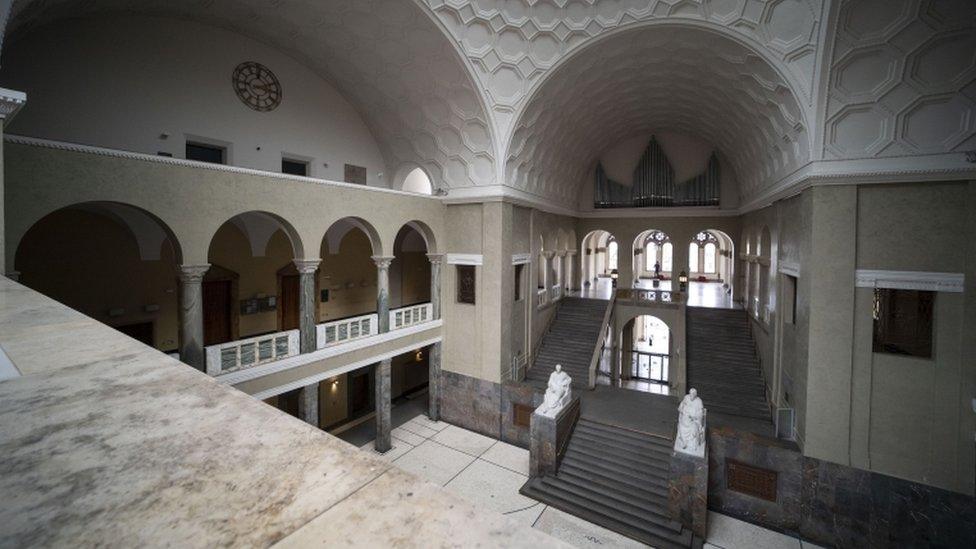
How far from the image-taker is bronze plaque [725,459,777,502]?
10.1 m

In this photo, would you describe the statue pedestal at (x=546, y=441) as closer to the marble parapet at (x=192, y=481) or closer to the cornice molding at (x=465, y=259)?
the cornice molding at (x=465, y=259)

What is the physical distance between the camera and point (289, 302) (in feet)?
48.4

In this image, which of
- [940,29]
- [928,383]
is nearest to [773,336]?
[928,383]

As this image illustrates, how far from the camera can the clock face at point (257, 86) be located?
12148mm

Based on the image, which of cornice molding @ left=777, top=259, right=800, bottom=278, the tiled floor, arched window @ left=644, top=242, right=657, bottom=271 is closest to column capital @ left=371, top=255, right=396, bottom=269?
the tiled floor

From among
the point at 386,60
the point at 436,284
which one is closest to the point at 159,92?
the point at 386,60

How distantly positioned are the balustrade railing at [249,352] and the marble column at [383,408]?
10.3 feet

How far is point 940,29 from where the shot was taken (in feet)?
25.4

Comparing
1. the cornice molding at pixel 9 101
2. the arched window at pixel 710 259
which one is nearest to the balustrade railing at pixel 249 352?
the cornice molding at pixel 9 101

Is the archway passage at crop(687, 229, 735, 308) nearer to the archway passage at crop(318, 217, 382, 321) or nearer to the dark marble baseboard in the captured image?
the dark marble baseboard

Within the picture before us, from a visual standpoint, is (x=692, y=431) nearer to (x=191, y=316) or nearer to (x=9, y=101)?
(x=191, y=316)

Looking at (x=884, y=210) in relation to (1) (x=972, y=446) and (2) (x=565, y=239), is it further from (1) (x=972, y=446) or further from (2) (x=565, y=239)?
(2) (x=565, y=239)

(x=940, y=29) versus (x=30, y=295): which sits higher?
(x=940, y=29)

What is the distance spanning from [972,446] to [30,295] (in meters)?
14.5
